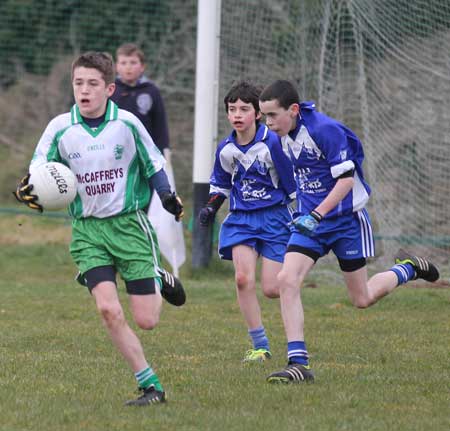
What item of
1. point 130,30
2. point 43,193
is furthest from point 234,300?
point 130,30

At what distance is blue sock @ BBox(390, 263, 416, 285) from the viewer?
23.7 feet

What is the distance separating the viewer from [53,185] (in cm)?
538

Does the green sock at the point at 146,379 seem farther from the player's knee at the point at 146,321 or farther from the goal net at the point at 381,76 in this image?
the goal net at the point at 381,76

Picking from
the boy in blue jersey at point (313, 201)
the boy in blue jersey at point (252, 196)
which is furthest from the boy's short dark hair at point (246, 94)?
the boy in blue jersey at point (313, 201)

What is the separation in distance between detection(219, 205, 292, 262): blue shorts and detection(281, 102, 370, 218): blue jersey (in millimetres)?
542

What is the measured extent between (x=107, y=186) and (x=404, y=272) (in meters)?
2.51

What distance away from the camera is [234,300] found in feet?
32.8

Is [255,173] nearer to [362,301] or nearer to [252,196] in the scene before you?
[252,196]

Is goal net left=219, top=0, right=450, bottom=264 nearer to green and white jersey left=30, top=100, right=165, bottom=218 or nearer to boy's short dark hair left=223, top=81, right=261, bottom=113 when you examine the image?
boy's short dark hair left=223, top=81, right=261, bottom=113

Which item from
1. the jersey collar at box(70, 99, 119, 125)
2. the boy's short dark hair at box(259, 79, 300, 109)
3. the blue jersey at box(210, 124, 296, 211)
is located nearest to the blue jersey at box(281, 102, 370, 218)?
the boy's short dark hair at box(259, 79, 300, 109)

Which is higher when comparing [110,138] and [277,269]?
[110,138]

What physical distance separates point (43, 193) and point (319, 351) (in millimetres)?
2658

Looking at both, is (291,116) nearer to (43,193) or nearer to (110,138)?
(110,138)

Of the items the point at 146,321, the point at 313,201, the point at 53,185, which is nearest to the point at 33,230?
the point at 313,201
